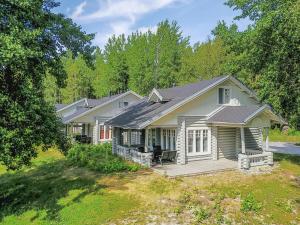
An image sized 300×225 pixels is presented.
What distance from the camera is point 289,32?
17.6 meters

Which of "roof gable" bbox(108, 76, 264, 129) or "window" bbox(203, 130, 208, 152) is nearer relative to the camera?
"roof gable" bbox(108, 76, 264, 129)

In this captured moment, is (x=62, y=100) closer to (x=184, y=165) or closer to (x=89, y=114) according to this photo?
(x=89, y=114)

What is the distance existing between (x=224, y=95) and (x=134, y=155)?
8.75 meters

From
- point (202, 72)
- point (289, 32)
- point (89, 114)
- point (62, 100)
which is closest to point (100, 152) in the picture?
point (89, 114)

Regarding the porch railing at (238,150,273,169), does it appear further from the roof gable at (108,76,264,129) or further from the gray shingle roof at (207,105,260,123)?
the roof gable at (108,76,264,129)

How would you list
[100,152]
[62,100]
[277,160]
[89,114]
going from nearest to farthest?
[277,160] → [100,152] → [89,114] → [62,100]

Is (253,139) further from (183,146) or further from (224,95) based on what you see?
(183,146)

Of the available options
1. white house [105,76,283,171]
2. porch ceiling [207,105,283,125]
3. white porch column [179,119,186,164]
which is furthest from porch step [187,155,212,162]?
porch ceiling [207,105,283,125]

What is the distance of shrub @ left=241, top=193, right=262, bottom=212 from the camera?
13469mm

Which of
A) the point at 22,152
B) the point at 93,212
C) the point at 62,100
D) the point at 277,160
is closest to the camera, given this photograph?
the point at 93,212

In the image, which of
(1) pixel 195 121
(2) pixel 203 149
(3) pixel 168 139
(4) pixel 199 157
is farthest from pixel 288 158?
(3) pixel 168 139

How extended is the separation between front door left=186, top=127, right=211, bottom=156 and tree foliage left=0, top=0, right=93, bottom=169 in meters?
9.74

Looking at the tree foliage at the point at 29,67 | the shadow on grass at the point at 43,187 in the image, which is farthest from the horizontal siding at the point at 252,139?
the tree foliage at the point at 29,67

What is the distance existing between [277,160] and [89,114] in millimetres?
22742
